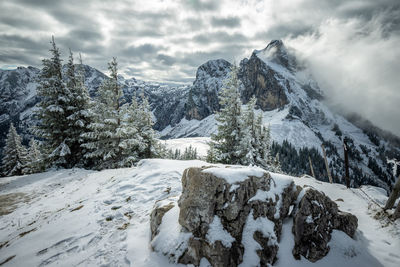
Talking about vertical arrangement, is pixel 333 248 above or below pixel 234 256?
below

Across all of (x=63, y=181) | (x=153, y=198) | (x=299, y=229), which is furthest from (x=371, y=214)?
(x=63, y=181)

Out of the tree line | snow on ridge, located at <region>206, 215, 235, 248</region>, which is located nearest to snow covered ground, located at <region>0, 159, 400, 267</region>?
snow on ridge, located at <region>206, 215, 235, 248</region>

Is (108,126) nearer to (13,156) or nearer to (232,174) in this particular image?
(232,174)

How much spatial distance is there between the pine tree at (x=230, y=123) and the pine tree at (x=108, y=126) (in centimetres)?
992

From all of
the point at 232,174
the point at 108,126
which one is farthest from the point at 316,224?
the point at 108,126

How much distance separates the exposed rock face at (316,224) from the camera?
6176 millimetres

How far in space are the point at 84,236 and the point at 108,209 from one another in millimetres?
1576

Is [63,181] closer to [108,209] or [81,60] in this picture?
[108,209]

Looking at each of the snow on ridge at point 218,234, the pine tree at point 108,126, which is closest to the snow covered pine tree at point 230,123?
the pine tree at point 108,126

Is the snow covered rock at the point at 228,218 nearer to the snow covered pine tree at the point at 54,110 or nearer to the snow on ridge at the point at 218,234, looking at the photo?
Answer: the snow on ridge at the point at 218,234

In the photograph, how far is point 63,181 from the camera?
12617 millimetres

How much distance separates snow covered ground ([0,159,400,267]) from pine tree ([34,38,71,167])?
507 cm

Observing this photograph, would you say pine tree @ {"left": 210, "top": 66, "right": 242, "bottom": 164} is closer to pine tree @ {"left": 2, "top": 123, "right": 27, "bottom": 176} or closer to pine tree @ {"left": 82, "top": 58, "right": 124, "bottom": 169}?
pine tree @ {"left": 82, "top": 58, "right": 124, "bottom": 169}

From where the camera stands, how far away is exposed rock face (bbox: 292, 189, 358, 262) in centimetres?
618
